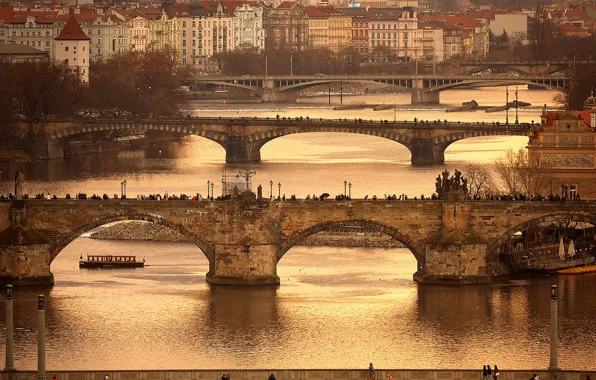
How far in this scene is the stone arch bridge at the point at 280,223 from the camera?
67625 millimetres

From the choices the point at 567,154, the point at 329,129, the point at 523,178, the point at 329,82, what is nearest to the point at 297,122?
the point at 329,129

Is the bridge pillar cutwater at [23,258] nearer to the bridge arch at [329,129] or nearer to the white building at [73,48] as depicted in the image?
the bridge arch at [329,129]

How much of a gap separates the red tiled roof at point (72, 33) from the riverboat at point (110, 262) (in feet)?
224

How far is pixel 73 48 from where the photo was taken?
139250mm

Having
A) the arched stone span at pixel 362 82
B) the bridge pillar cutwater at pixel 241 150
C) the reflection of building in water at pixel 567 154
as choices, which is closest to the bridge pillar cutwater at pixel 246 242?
the reflection of building in water at pixel 567 154

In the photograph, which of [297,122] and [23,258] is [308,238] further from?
[297,122]

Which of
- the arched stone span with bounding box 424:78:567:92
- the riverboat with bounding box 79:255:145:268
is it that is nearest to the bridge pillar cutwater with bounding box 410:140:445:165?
the arched stone span with bounding box 424:78:567:92

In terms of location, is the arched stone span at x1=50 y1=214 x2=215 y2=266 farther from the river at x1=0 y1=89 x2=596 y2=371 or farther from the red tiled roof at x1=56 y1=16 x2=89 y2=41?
the red tiled roof at x1=56 y1=16 x2=89 y2=41

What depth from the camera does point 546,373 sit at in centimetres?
5322

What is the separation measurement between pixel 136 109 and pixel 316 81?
32791 mm

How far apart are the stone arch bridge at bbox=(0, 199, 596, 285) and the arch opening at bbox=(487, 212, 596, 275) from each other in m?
0.15

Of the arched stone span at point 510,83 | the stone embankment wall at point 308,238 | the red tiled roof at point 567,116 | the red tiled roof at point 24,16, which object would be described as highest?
the red tiled roof at point 24,16

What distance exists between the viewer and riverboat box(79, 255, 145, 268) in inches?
2830

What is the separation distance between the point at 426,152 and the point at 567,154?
97.9ft
